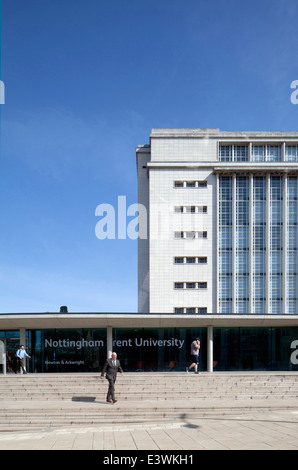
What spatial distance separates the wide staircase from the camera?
1334 centimetres

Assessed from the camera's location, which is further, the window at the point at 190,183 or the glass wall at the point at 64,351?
the window at the point at 190,183

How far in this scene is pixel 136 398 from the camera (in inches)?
651

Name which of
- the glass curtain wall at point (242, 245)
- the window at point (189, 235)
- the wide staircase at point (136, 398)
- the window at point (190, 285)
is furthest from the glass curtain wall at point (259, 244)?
the wide staircase at point (136, 398)

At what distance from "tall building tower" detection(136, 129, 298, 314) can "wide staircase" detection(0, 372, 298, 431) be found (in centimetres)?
2231

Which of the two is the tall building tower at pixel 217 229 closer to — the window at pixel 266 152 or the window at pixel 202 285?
the window at pixel 202 285

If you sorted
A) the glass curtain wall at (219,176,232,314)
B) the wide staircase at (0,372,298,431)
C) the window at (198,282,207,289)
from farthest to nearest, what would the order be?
the glass curtain wall at (219,176,232,314) → the window at (198,282,207,289) → the wide staircase at (0,372,298,431)

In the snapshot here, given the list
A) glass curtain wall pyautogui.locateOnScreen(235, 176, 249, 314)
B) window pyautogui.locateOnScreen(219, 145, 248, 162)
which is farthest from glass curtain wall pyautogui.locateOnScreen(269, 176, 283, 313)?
window pyautogui.locateOnScreen(219, 145, 248, 162)

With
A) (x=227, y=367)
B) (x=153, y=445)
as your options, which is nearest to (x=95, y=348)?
(x=227, y=367)

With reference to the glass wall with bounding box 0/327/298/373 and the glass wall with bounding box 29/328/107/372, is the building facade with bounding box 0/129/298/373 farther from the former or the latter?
the glass wall with bounding box 29/328/107/372

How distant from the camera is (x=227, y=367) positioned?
2752cm

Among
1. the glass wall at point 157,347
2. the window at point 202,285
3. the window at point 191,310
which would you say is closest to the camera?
the glass wall at point 157,347

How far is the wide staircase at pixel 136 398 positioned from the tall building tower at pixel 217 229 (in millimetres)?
22311

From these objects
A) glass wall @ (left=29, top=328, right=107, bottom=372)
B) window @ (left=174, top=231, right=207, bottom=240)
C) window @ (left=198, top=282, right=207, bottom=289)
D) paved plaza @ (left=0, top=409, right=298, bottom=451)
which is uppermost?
window @ (left=174, top=231, right=207, bottom=240)

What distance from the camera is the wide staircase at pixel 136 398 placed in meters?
13.3
